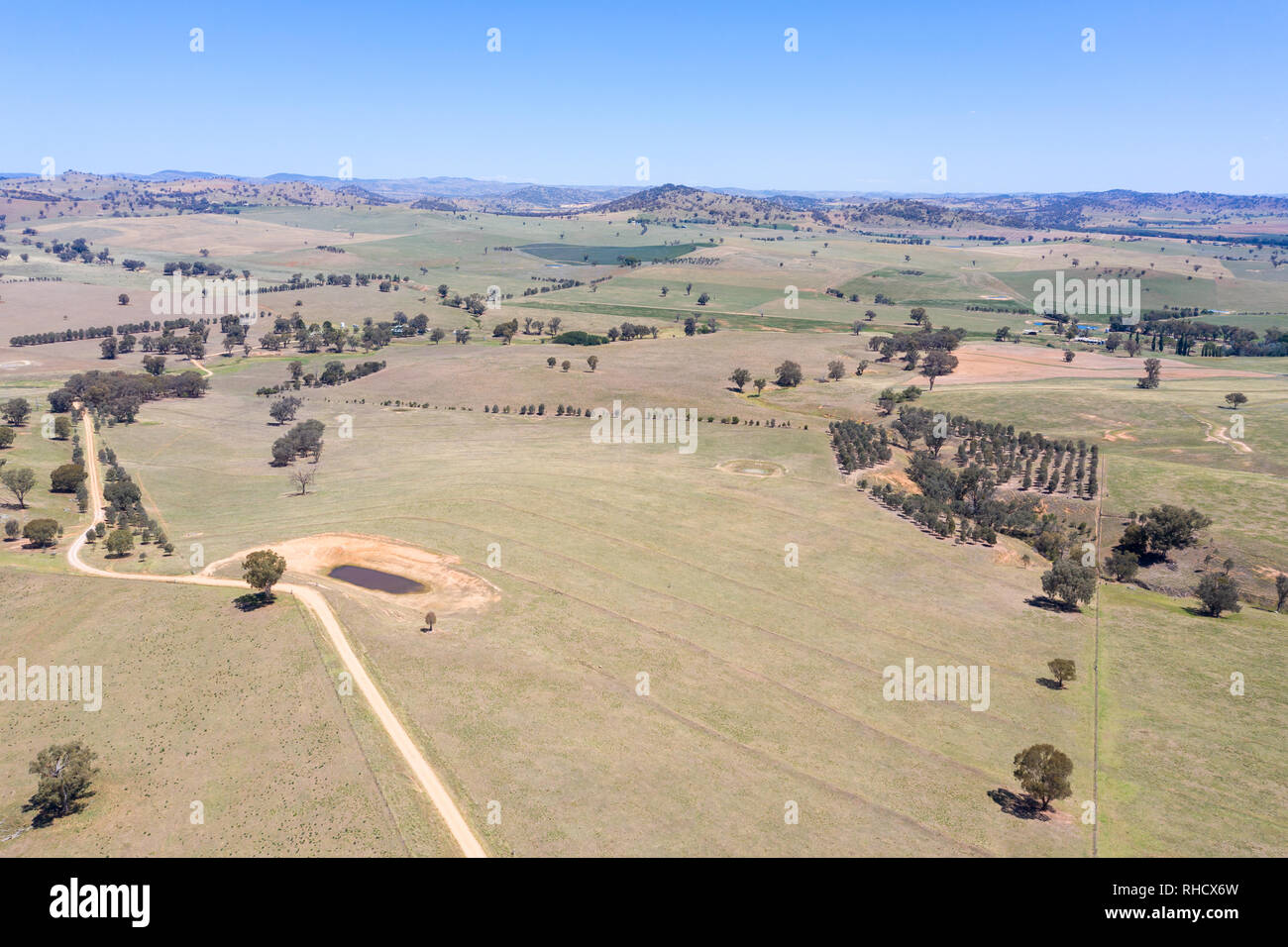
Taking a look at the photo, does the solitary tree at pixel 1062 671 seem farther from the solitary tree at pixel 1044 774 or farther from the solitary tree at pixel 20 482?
the solitary tree at pixel 20 482

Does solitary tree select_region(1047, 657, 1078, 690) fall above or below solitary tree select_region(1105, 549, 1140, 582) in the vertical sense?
below

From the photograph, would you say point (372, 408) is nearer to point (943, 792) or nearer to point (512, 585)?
point (512, 585)

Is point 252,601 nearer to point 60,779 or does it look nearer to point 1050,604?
point 60,779

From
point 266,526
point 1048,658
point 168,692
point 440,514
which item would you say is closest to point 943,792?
point 1048,658

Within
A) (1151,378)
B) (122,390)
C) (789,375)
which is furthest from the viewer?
(789,375)

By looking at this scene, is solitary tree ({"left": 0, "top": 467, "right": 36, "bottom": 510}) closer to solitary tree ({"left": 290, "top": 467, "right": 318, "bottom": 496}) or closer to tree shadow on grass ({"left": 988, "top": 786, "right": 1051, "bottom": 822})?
solitary tree ({"left": 290, "top": 467, "right": 318, "bottom": 496})

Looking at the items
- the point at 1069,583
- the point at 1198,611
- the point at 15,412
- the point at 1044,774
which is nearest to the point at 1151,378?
the point at 1198,611

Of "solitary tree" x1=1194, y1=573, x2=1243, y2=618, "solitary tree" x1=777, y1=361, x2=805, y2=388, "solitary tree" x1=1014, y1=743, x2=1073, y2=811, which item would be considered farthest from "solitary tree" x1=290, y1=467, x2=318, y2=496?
"solitary tree" x1=1194, y1=573, x2=1243, y2=618
